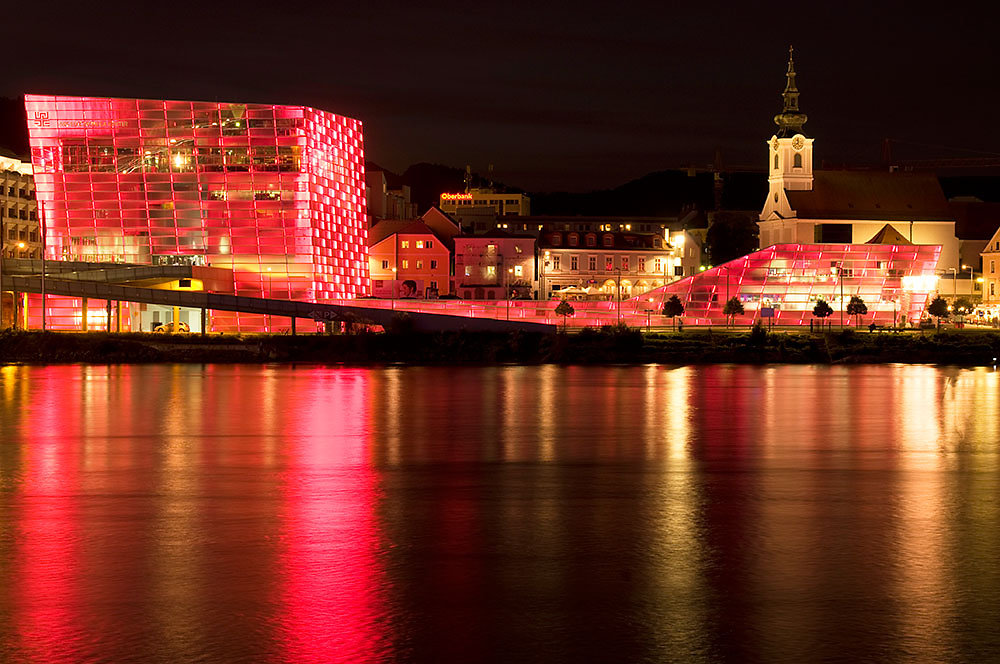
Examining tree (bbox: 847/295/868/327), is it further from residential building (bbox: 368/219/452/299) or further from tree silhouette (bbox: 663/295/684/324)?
residential building (bbox: 368/219/452/299)

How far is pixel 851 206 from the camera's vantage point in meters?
133

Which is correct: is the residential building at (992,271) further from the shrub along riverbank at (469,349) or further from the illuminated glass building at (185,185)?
the illuminated glass building at (185,185)

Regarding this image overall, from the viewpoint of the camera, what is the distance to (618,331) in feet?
236

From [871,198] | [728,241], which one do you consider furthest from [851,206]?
[728,241]

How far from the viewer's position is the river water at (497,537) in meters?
11.8

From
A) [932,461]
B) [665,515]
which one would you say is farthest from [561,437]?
[665,515]

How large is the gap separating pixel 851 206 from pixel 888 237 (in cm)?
839

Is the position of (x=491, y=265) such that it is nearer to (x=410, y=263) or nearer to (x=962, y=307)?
(x=410, y=263)

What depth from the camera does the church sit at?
131625 mm

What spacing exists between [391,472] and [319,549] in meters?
7.63

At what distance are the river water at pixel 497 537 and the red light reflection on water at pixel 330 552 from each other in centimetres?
5

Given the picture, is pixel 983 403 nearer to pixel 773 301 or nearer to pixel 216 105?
pixel 773 301

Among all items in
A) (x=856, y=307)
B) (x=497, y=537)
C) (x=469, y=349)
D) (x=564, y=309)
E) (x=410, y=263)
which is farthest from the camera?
(x=410, y=263)

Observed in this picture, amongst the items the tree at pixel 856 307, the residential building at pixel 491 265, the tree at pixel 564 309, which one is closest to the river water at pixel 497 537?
the tree at pixel 564 309
